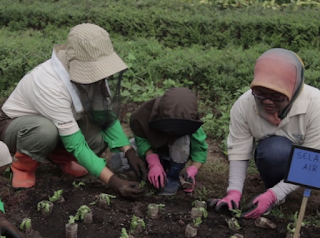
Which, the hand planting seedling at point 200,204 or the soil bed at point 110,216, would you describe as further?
the hand planting seedling at point 200,204

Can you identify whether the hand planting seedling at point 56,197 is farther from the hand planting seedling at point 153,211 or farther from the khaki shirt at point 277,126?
the khaki shirt at point 277,126

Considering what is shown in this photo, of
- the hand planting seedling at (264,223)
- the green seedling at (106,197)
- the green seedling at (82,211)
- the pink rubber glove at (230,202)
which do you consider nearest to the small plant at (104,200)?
the green seedling at (106,197)

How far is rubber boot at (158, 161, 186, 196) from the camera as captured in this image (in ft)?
12.1

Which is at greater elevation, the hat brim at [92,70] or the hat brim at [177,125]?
the hat brim at [92,70]

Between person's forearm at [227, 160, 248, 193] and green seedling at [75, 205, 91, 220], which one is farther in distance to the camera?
person's forearm at [227, 160, 248, 193]

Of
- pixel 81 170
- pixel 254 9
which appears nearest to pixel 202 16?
pixel 254 9

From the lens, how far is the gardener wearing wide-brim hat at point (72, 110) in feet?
10.6

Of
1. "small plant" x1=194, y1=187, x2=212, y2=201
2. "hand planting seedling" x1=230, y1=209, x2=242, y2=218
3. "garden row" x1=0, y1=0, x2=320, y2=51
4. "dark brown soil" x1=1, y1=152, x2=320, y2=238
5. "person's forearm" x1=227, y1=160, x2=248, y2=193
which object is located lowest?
"small plant" x1=194, y1=187, x2=212, y2=201

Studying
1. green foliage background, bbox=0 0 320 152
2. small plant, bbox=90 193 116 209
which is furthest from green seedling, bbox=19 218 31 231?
green foliage background, bbox=0 0 320 152

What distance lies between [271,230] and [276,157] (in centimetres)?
46

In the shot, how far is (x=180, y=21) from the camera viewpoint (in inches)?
276

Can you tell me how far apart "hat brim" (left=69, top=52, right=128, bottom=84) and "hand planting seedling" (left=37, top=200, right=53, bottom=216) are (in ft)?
2.54

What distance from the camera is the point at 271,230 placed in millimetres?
3199

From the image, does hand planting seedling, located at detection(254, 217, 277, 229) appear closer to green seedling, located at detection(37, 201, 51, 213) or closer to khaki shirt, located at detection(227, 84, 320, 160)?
khaki shirt, located at detection(227, 84, 320, 160)
